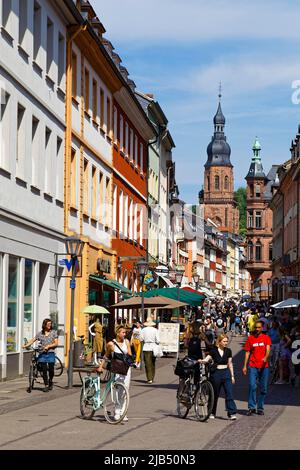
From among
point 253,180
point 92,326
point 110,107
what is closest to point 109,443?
point 92,326

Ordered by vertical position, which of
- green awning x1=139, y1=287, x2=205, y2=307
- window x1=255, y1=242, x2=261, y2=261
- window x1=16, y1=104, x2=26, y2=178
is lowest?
green awning x1=139, y1=287, x2=205, y2=307

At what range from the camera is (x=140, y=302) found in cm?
3862

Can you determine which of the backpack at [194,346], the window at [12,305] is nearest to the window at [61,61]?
the window at [12,305]

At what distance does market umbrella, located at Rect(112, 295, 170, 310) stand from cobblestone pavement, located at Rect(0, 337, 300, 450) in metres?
13.2

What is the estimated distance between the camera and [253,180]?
18775 cm

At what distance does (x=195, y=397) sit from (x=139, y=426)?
194cm

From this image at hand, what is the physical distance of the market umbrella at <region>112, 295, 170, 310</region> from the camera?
1536 inches

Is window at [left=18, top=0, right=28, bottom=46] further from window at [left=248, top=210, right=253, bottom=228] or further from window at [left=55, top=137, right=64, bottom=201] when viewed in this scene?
window at [left=248, top=210, right=253, bottom=228]

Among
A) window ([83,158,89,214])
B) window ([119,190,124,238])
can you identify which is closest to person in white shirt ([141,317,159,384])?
window ([83,158,89,214])

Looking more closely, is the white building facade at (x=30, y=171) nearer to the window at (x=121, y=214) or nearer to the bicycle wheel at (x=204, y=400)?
the bicycle wheel at (x=204, y=400)

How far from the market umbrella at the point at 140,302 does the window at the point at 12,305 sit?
9919 mm

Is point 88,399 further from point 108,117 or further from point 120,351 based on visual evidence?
point 108,117
